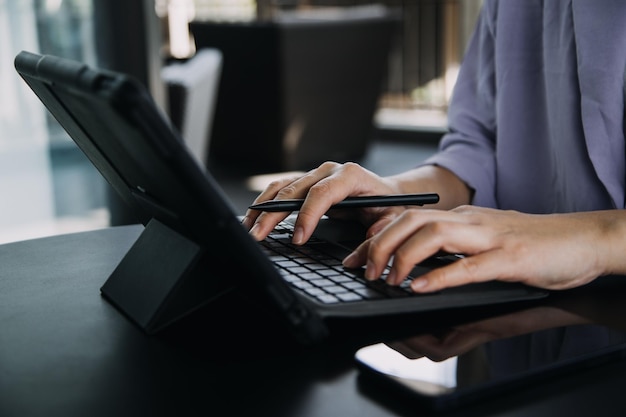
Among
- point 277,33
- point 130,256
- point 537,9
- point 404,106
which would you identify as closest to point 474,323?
point 130,256

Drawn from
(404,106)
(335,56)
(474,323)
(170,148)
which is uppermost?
(170,148)

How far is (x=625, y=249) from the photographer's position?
2.21ft

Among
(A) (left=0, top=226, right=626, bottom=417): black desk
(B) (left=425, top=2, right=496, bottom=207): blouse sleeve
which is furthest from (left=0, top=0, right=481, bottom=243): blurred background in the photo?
(A) (left=0, top=226, right=626, bottom=417): black desk

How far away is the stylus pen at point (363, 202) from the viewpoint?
29.7 inches

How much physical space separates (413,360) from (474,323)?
95 millimetres

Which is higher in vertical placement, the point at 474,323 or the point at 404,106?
the point at 474,323

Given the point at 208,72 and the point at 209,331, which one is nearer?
the point at 209,331

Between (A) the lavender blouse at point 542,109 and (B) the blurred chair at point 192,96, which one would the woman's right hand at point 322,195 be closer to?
(A) the lavender blouse at point 542,109

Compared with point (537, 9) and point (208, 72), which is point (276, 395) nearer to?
point (537, 9)

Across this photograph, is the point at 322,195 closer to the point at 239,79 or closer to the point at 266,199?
the point at 266,199

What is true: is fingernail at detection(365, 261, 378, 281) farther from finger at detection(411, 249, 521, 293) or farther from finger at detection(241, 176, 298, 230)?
finger at detection(241, 176, 298, 230)

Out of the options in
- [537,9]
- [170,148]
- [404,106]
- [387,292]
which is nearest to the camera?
[170,148]

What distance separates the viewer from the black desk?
0.47 m

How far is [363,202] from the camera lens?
77 centimetres
